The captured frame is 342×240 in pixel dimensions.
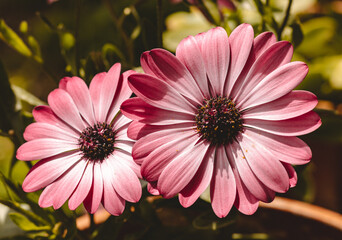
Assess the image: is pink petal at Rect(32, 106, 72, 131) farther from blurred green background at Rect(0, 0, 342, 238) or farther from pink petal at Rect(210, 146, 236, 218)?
pink petal at Rect(210, 146, 236, 218)

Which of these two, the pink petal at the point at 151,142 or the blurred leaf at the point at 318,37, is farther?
the blurred leaf at the point at 318,37

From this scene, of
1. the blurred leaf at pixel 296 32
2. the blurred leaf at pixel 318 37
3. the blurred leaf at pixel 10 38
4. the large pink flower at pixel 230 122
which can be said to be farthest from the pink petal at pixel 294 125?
the blurred leaf at pixel 318 37

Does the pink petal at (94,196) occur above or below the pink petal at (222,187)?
above

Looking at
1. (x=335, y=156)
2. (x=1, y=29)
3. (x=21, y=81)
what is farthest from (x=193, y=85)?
(x=21, y=81)

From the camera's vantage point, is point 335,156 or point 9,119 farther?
A: point 335,156

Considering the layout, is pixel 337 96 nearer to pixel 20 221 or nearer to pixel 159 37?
pixel 159 37

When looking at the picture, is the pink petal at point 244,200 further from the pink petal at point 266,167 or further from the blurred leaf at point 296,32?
the blurred leaf at point 296,32

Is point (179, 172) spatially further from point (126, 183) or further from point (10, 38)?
point (10, 38)
